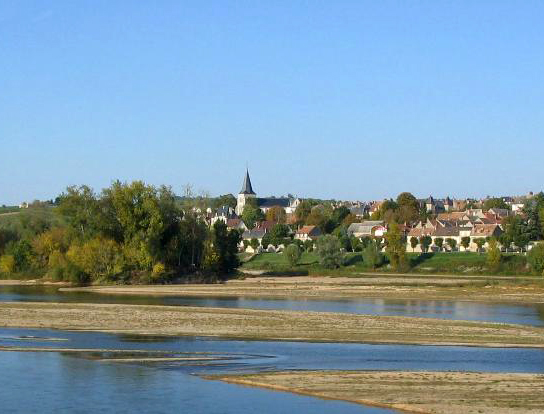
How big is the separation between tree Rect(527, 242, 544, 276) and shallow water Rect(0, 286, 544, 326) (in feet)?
93.3

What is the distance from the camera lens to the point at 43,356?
32562mm

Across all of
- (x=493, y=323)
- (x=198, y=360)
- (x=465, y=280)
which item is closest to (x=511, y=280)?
(x=465, y=280)

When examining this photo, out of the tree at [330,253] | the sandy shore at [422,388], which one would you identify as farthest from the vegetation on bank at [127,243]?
the sandy shore at [422,388]

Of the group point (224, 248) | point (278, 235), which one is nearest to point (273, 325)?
point (224, 248)

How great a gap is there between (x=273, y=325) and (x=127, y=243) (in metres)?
40.3

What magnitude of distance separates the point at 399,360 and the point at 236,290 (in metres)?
40.6

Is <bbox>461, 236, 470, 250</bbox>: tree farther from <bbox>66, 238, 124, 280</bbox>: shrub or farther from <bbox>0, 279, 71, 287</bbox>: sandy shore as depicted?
<bbox>0, 279, 71, 287</bbox>: sandy shore

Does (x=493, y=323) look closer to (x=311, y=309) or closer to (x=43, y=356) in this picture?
(x=311, y=309)

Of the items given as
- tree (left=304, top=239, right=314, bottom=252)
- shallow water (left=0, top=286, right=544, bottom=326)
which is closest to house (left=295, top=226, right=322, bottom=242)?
tree (left=304, top=239, right=314, bottom=252)

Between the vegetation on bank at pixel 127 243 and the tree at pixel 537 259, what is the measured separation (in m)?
27.5

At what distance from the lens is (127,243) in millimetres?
81188

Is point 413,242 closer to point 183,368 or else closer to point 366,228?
point 366,228

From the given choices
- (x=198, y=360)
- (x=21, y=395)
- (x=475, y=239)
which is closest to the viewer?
(x=21, y=395)

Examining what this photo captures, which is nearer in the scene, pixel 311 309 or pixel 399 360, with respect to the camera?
pixel 399 360
